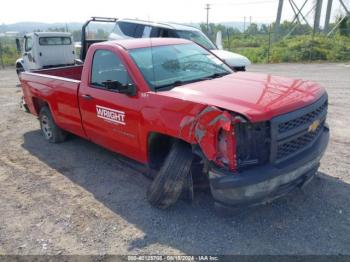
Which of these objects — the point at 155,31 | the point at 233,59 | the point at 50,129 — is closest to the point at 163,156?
the point at 50,129

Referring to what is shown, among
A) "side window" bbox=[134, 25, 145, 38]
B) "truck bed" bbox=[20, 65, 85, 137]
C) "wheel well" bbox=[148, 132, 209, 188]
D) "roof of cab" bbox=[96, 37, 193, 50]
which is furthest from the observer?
"side window" bbox=[134, 25, 145, 38]

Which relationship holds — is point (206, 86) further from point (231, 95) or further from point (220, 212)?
point (220, 212)

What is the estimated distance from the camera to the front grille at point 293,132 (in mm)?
3064

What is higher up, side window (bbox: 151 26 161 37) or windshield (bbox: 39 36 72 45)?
side window (bbox: 151 26 161 37)

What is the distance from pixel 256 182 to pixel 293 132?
2.04ft

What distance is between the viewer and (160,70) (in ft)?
13.6

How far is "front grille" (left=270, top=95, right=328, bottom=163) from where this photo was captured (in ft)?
10.1

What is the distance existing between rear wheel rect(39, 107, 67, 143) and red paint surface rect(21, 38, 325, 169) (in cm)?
77

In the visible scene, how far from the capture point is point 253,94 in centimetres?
341

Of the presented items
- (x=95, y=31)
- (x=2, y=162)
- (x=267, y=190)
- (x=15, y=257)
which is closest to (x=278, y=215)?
(x=267, y=190)

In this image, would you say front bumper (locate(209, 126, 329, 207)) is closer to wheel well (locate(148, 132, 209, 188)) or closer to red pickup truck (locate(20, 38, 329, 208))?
red pickup truck (locate(20, 38, 329, 208))

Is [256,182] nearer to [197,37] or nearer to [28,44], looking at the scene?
[197,37]

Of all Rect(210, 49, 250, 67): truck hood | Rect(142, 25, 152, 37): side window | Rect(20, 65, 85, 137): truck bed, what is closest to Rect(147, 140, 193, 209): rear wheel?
Rect(20, 65, 85, 137): truck bed

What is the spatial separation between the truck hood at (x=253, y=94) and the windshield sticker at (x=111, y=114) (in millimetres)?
759
